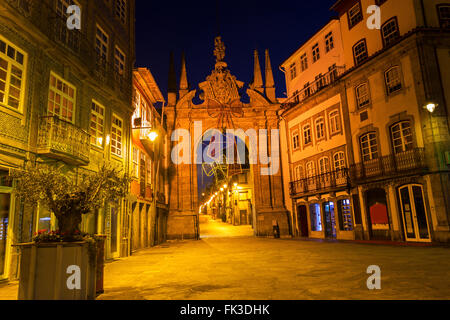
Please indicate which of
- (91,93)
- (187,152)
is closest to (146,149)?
(91,93)

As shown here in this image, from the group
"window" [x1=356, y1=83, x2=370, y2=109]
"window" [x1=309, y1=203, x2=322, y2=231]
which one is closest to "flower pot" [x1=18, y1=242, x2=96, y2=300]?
"window" [x1=356, y1=83, x2=370, y2=109]

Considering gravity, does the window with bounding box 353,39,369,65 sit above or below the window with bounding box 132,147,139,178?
above

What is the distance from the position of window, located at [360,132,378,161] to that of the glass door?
1945 cm

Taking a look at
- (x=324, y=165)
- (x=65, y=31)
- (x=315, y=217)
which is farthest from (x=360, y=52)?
(x=65, y=31)

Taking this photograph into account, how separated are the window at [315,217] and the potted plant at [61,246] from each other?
72.1ft

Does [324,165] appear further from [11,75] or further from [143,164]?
A: [11,75]

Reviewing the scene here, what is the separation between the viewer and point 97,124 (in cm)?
1330

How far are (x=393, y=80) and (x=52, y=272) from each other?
2022 cm

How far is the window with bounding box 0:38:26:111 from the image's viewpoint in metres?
8.40

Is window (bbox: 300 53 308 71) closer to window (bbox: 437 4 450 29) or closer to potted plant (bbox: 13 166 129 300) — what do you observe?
window (bbox: 437 4 450 29)

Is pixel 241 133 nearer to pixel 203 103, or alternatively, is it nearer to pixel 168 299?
pixel 203 103

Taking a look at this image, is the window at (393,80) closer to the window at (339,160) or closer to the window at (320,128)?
the window at (339,160)

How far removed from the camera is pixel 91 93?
12984 mm

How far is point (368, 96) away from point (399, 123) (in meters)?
3.19
